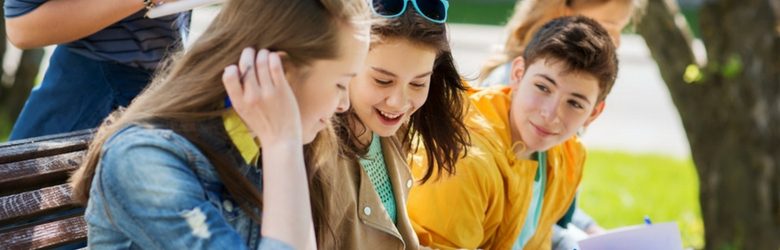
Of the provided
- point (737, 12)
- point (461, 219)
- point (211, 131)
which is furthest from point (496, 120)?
point (737, 12)

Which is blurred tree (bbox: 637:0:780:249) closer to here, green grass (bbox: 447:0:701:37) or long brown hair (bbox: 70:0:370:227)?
long brown hair (bbox: 70:0:370:227)

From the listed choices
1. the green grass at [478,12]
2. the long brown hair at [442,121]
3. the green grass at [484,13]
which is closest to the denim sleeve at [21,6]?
the long brown hair at [442,121]

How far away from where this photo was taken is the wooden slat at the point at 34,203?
224 cm

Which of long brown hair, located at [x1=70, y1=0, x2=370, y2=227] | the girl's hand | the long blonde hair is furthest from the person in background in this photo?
the long blonde hair

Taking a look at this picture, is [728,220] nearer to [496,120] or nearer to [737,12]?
[737,12]

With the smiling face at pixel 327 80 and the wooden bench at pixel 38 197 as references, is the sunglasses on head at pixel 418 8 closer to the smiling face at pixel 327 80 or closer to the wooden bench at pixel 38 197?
the smiling face at pixel 327 80

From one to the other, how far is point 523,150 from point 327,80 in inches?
53.1

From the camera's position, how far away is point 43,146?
252 centimetres

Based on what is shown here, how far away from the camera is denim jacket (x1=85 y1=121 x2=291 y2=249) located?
170 cm

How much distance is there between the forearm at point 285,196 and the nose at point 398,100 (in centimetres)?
67

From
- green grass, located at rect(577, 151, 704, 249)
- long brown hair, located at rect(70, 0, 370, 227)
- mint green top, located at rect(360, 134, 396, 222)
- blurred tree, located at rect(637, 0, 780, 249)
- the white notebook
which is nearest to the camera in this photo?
long brown hair, located at rect(70, 0, 370, 227)

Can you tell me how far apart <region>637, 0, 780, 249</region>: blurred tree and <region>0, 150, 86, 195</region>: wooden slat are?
123 inches

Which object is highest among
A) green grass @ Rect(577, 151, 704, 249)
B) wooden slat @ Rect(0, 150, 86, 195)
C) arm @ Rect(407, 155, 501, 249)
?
wooden slat @ Rect(0, 150, 86, 195)

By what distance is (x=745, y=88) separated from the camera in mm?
4965
